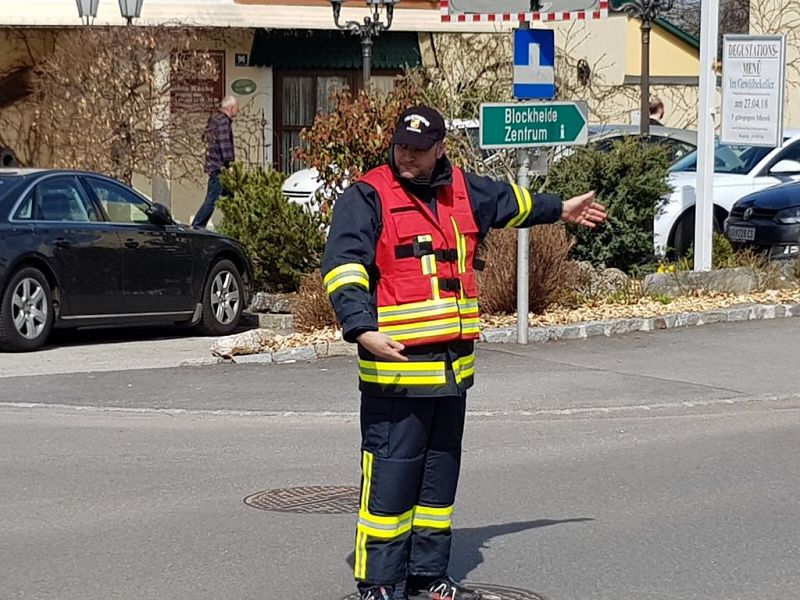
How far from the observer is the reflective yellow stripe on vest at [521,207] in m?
6.18

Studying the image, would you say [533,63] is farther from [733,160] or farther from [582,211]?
[733,160]

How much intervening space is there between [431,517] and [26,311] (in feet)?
25.5

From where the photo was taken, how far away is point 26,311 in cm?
1293

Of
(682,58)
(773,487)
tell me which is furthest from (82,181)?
(682,58)

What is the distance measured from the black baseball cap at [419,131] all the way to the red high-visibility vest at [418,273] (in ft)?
0.58

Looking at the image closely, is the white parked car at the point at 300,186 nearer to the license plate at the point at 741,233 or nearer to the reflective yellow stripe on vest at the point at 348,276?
the license plate at the point at 741,233

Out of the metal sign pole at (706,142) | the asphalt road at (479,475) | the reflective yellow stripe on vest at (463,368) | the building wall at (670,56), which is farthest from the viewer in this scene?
the building wall at (670,56)

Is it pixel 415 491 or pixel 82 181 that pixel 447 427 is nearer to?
pixel 415 491

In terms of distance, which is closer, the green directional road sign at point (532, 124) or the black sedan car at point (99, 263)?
the green directional road sign at point (532, 124)

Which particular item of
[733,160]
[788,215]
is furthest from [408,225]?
[733,160]

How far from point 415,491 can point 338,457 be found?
10.7 feet

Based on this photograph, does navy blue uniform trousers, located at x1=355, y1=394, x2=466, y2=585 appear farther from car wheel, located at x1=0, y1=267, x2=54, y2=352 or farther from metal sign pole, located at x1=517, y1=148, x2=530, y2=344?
car wheel, located at x1=0, y1=267, x2=54, y2=352

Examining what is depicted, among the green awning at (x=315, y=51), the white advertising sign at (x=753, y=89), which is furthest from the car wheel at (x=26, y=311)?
the green awning at (x=315, y=51)

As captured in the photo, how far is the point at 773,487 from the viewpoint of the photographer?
8.17m
